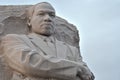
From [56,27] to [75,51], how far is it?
65cm

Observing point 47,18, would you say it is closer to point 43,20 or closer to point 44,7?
point 43,20

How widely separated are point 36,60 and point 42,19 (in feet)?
2.72

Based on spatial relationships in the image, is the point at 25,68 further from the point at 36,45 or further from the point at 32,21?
the point at 32,21

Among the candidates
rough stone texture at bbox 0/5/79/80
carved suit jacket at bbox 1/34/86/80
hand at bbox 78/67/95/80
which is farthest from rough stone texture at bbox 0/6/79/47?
hand at bbox 78/67/95/80

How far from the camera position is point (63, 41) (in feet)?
25.1

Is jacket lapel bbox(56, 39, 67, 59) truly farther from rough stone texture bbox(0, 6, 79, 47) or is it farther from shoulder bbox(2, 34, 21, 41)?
shoulder bbox(2, 34, 21, 41)

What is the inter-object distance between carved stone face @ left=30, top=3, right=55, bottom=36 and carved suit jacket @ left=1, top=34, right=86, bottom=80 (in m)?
0.20

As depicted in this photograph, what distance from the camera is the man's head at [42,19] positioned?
A: 23.3 ft

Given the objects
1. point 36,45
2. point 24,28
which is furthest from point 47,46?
point 24,28

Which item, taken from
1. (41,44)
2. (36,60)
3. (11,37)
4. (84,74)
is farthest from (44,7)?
(84,74)

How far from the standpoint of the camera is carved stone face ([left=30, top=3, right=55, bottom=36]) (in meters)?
7.10

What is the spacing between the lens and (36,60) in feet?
21.6

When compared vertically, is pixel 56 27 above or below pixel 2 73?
above

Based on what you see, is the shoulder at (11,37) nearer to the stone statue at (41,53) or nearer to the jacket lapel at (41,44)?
the stone statue at (41,53)
